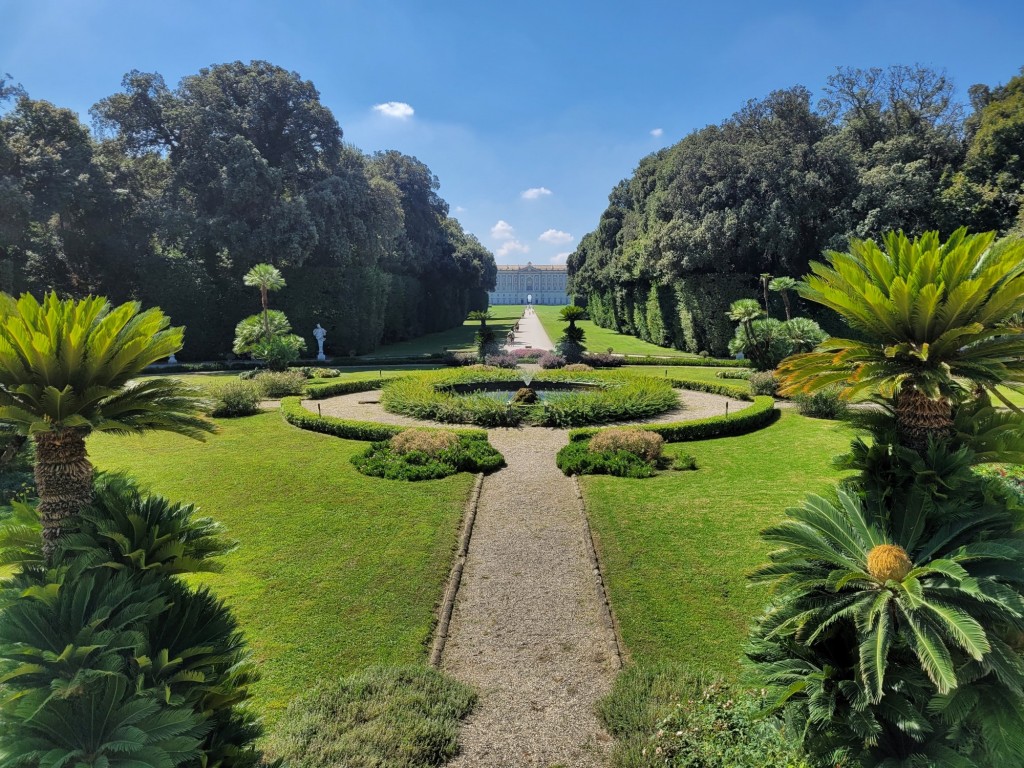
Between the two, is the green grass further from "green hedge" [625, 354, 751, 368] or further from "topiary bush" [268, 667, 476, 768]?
"green hedge" [625, 354, 751, 368]

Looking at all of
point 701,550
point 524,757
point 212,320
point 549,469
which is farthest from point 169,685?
point 212,320

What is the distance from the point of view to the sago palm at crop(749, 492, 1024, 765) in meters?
3.00

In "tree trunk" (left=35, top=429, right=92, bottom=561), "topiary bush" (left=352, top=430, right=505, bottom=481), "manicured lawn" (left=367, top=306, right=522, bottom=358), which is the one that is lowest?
"topiary bush" (left=352, top=430, right=505, bottom=481)

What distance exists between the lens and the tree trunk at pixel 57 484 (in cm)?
338

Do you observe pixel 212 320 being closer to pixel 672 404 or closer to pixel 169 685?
pixel 672 404

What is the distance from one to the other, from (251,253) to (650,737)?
101ft

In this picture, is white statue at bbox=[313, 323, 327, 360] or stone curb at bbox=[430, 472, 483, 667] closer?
stone curb at bbox=[430, 472, 483, 667]

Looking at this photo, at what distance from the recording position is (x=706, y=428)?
44.9 ft

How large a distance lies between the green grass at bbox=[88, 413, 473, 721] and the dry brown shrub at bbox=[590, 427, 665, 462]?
3.12 meters

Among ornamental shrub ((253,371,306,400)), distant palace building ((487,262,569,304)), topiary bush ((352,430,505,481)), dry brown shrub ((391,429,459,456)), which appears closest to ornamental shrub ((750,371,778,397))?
topiary bush ((352,430,505,481))

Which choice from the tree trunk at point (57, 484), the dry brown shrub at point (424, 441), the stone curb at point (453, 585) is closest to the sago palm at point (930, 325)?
the stone curb at point (453, 585)

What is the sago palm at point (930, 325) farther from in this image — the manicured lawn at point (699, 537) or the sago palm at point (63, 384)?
the sago palm at point (63, 384)

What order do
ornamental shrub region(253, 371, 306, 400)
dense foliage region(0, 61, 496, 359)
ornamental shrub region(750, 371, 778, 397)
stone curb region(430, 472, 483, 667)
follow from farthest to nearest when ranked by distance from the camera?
dense foliage region(0, 61, 496, 359)
ornamental shrub region(253, 371, 306, 400)
ornamental shrub region(750, 371, 778, 397)
stone curb region(430, 472, 483, 667)

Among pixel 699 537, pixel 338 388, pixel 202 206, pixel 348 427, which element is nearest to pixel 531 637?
pixel 699 537
